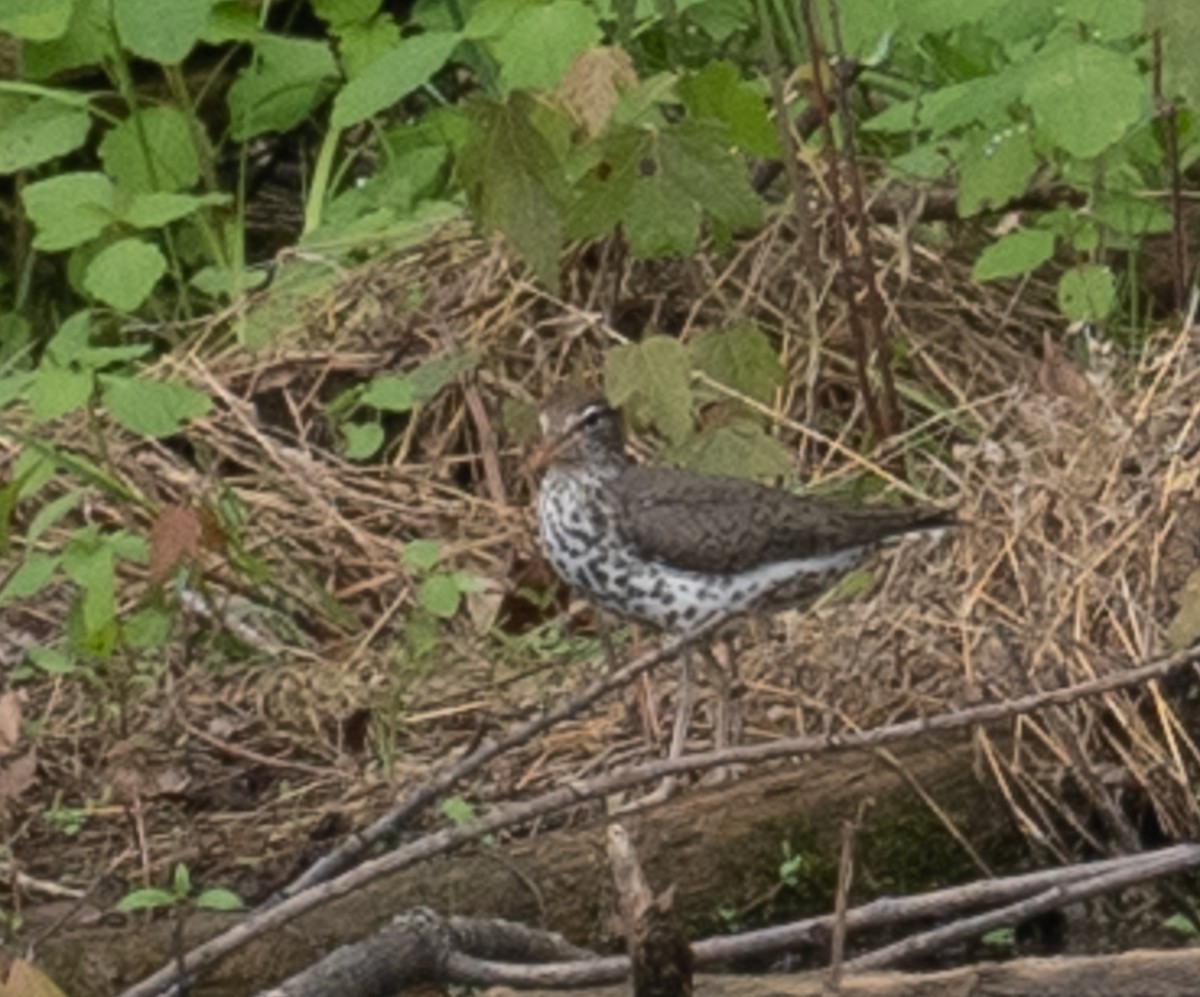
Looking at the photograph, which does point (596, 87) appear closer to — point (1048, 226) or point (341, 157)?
point (1048, 226)

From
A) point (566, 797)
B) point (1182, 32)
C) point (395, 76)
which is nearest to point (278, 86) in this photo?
point (395, 76)

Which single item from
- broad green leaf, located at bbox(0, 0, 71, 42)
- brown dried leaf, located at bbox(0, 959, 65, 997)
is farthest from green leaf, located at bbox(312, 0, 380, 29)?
brown dried leaf, located at bbox(0, 959, 65, 997)

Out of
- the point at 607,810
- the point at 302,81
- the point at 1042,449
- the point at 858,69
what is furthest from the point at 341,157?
the point at 607,810

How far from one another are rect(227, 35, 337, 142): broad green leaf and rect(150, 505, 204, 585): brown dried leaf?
219cm

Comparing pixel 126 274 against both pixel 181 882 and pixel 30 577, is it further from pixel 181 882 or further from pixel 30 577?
pixel 181 882

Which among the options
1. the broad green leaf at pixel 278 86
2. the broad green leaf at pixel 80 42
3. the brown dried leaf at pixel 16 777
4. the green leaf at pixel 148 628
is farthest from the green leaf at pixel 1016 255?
the broad green leaf at pixel 80 42

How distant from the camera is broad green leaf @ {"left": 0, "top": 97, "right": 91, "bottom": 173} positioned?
7.49m

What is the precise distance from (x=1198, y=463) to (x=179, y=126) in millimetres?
2783

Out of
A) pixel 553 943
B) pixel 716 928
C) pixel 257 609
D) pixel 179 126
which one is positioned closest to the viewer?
pixel 553 943

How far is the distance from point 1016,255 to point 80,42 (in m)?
2.23

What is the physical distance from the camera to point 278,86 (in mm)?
7902

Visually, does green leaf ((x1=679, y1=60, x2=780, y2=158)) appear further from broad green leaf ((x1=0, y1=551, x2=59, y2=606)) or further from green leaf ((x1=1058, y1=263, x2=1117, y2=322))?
broad green leaf ((x1=0, y1=551, x2=59, y2=606))

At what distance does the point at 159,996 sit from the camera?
14.5ft

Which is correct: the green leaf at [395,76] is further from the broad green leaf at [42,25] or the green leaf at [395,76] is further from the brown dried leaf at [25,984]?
the brown dried leaf at [25,984]
